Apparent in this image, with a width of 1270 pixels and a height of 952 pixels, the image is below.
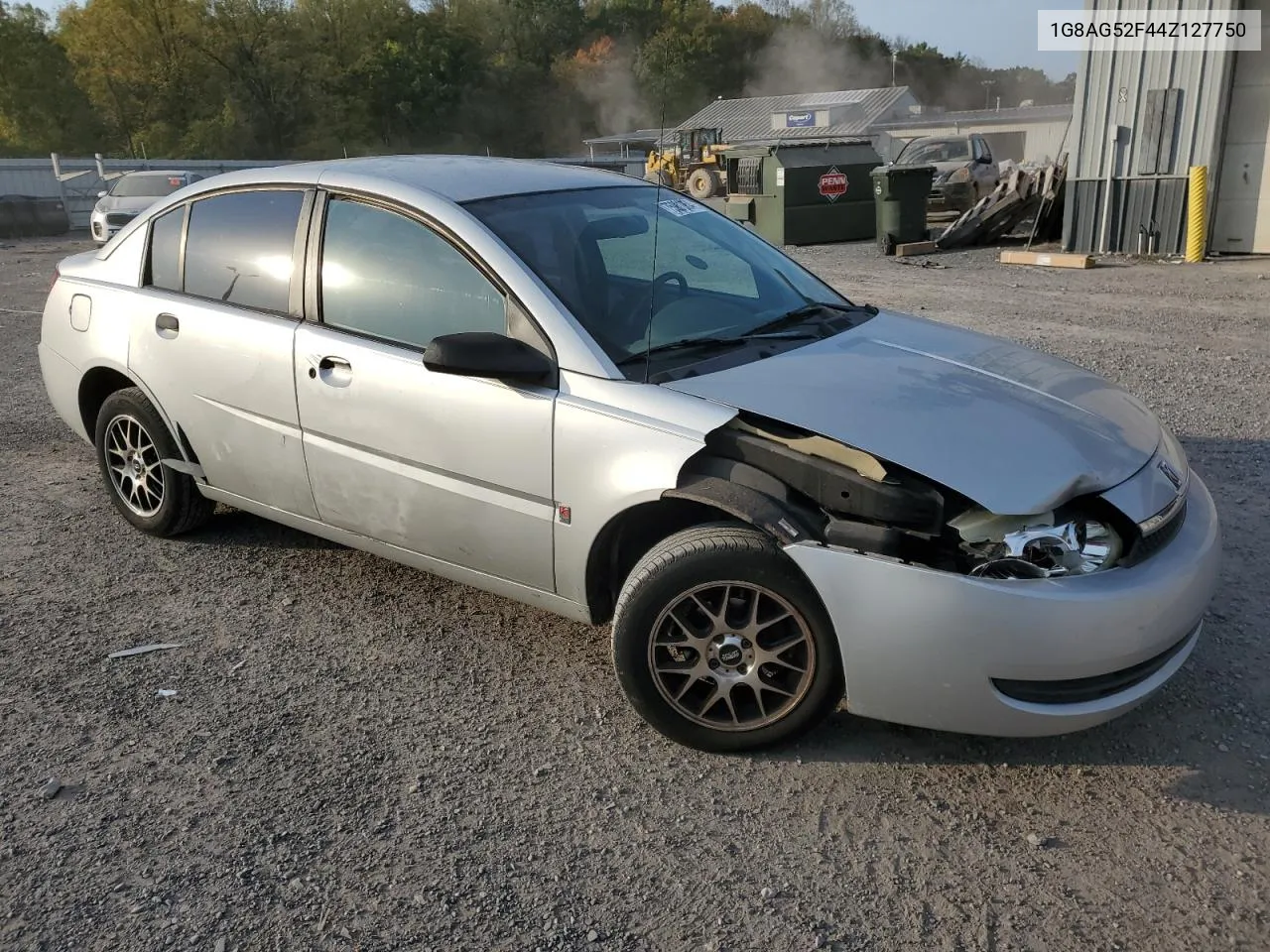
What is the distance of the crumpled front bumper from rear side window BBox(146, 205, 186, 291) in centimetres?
312

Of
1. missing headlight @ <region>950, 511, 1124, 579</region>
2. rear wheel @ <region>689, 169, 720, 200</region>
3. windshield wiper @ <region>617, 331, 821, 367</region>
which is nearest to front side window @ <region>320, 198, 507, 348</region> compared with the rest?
windshield wiper @ <region>617, 331, 821, 367</region>

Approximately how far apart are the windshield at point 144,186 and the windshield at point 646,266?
2016cm

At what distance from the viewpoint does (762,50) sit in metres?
92.1

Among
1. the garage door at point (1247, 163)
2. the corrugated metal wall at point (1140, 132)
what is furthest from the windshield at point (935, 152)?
the garage door at point (1247, 163)

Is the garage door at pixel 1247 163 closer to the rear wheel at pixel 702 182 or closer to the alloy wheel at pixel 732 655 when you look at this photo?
the rear wheel at pixel 702 182

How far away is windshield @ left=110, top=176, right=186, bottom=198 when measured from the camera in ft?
68.6

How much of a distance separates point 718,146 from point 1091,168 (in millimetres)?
15476

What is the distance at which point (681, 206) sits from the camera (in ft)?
13.7

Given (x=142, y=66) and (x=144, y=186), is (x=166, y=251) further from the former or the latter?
(x=142, y=66)

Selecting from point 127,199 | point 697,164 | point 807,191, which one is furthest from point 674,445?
point 697,164

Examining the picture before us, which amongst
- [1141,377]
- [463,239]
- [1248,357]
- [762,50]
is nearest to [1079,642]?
[463,239]

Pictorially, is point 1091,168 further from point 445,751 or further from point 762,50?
point 762,50

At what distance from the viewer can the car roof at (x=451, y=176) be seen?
3650 millimetres

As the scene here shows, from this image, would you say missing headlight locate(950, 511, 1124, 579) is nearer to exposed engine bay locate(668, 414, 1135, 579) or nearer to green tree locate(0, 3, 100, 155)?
exposed engine bay locate(668, 414, 1135, 579)
